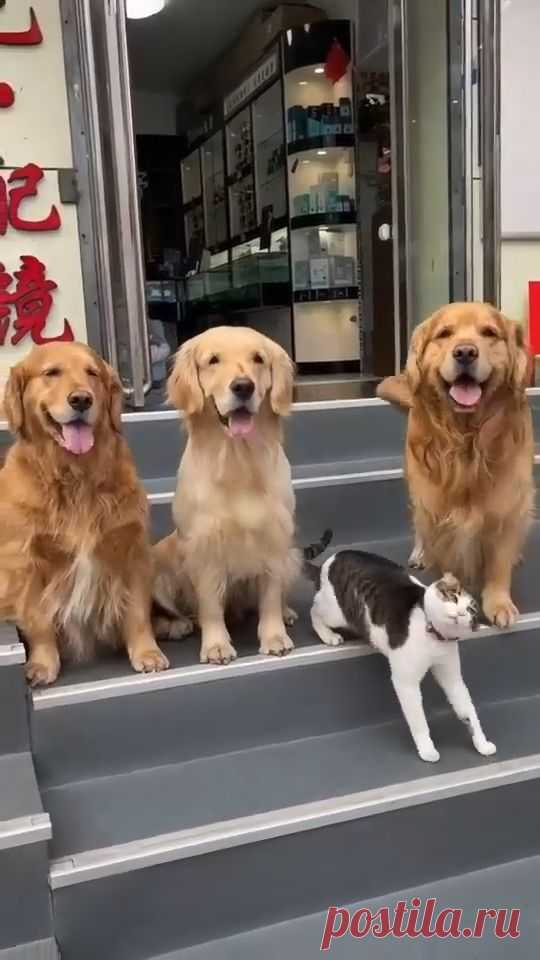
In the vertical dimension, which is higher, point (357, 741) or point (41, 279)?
point (41, 279)

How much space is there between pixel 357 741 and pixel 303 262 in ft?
17.5

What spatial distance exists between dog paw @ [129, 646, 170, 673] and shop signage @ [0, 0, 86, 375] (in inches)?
81.4

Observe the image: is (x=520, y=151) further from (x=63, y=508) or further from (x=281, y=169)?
(x=63, y=508)

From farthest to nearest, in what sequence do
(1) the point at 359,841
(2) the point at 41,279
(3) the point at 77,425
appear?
1. (2) the point at 41,279
2. (3) the point at 77,425
3. (1) the point at 359,841

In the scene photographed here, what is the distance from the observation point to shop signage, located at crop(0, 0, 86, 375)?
3.29 meters

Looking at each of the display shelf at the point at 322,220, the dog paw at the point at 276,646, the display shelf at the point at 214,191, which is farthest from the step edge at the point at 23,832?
the display shelf at the point at 214,191

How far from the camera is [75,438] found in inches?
64.9

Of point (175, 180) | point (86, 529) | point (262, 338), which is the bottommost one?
point (86, 529)

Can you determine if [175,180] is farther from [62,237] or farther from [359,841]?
[359,841]

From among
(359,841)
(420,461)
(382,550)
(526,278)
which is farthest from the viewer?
(526,278)

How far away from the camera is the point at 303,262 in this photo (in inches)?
256

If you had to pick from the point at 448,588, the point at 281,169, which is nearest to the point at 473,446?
the point at 448,588

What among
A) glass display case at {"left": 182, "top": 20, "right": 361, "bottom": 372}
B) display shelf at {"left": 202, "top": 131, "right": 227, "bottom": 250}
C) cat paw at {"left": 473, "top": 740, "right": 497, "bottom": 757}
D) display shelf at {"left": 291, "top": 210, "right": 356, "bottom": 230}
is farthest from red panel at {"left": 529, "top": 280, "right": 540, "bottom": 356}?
display shelf at {"left": 202, "top": 131, "right": 227, "bottom": 250}

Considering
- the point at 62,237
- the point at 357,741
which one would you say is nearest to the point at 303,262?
the point at 62,237
